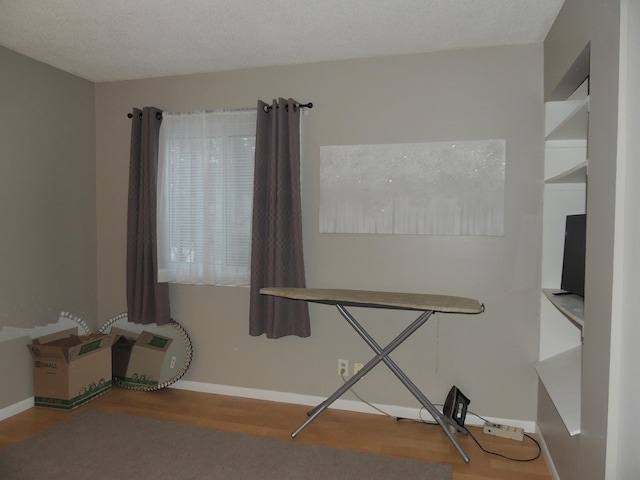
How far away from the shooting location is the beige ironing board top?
2072 millimetres

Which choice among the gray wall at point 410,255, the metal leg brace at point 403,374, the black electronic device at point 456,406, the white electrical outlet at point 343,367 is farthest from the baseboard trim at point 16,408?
the black electronic device at point 456,406

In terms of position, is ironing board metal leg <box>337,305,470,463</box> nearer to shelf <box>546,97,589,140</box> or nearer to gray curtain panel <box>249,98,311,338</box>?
gray curtain panel <box>249,98,311,338</box>

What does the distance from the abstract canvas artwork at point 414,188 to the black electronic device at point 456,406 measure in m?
0.97

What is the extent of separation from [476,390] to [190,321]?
2.02 m

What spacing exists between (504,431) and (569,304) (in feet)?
3.15

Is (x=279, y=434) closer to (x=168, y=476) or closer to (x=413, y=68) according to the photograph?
(x=168, y=476)

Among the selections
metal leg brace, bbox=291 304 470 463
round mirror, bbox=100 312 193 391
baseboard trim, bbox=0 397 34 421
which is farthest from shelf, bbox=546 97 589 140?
baseboard trim, bbox=0 397 34 421

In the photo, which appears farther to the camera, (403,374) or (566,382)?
(403,374)

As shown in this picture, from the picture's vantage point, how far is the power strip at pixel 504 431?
2465mm

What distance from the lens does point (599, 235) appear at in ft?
4.70

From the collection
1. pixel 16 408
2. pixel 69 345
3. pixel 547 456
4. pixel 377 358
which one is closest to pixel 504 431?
pixel 547 456

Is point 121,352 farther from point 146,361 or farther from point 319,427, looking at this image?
point 319,427

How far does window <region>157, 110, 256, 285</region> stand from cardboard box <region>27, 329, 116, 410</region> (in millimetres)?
704

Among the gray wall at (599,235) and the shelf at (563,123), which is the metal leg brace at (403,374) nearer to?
the gray wall at (599,235)
